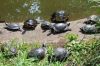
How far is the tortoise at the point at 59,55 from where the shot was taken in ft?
17.3

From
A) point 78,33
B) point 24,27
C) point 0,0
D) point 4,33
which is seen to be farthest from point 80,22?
point 0,0

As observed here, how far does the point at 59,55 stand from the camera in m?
5.28

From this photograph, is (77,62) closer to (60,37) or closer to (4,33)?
(60,37)

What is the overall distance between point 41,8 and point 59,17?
38.5 inches

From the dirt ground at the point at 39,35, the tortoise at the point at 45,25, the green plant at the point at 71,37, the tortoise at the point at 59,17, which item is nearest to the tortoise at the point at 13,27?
the dirt ground at the point at 39,35

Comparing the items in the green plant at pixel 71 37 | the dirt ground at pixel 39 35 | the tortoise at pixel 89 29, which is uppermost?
the tortoise at pixel 89 29

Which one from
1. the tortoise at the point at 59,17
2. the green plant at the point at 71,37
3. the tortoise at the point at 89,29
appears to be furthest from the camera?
the tortoise at the point at 59,17

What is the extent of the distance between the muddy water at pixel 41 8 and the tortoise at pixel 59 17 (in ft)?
0.74

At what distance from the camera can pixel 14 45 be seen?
579 cm

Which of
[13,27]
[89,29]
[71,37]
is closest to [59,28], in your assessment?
[71,37]

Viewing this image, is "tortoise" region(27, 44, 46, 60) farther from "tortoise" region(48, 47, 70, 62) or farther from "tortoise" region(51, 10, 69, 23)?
"tortoise" region(51, 10, 69, 23)

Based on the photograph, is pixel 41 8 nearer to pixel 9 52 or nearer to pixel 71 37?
pixel 71 37

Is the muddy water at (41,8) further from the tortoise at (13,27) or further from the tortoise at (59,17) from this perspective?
the tortoise at (13,27)

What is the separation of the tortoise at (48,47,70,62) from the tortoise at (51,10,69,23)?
5.05 feet
